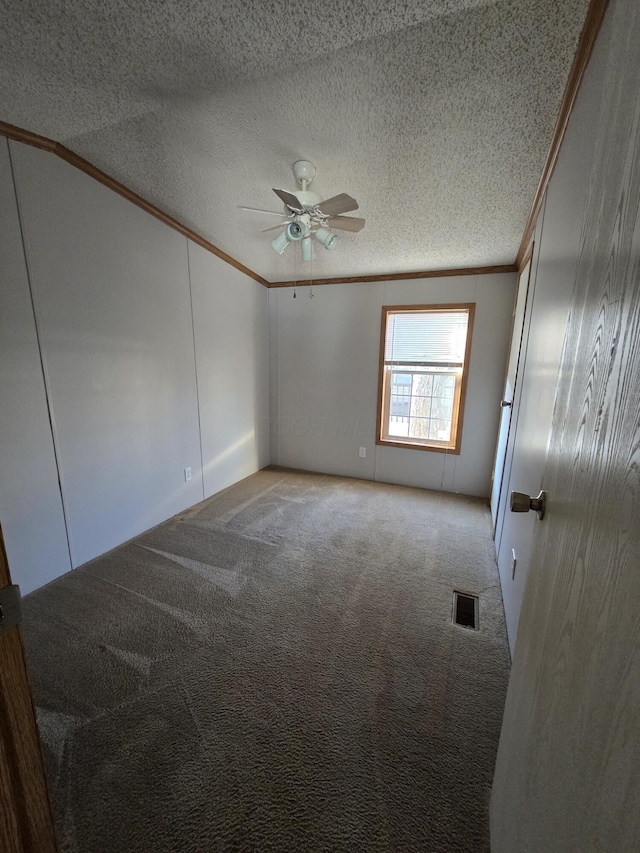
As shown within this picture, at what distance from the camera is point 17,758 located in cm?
57

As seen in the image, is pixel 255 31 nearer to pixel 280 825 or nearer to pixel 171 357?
pixel 171 357

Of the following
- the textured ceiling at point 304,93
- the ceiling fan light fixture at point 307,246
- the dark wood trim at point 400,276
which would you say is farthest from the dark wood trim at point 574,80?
the ceiling fan light fixture at point 307,246

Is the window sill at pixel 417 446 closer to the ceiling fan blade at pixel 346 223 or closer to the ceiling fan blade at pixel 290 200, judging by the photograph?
the ceiling fan blade at pixel 346 223

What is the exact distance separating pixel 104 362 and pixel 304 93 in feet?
6.43

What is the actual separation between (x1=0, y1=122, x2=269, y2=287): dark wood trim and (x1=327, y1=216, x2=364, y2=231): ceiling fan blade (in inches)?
54.9

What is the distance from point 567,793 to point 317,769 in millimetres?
1037

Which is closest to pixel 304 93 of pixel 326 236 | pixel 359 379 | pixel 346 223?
pixel 346 223

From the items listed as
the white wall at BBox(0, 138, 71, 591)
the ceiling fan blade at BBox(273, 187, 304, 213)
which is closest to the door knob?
the ceiling fan blade at BBox(273, 187, 304, 213)

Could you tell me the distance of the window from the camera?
3.43 meters

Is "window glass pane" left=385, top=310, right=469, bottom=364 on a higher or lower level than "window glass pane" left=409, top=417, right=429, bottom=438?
higher

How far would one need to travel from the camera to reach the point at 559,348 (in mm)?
1264

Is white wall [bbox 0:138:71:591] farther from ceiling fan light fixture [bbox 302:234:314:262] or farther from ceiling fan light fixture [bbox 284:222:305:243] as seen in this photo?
ceiling fan light fixture [bbox 302:234:314:262]

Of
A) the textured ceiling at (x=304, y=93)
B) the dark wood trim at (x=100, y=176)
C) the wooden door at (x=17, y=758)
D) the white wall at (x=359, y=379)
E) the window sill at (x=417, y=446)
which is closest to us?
the wooden door at (x=17, y=758)

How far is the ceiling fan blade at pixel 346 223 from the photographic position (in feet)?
6.83
